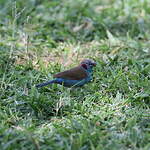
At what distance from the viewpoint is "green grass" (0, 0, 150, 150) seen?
13.3ft

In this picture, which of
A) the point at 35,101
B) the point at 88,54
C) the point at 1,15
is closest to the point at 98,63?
the point at 88,54

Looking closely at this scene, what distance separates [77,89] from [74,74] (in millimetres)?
320

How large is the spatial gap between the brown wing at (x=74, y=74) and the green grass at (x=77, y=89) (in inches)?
7.1

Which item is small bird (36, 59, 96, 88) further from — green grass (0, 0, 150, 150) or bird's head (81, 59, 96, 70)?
green grass (0, 0, 150, 150)

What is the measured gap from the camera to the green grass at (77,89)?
4066 mm

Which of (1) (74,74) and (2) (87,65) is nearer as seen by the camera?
(1) (74,74)

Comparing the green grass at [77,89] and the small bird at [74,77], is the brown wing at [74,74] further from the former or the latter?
the green grass at [77,89]

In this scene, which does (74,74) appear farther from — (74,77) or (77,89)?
(77,89)

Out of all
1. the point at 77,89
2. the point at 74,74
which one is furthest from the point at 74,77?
the point at 77,89

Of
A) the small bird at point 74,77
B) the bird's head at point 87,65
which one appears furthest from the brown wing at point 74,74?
the bird's head at point 87,65

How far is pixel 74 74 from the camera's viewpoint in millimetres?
5215

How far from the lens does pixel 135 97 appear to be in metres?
4.93

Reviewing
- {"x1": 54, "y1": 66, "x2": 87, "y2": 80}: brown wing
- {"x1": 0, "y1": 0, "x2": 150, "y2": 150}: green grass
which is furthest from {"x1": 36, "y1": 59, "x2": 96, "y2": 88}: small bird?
{"x1": 0, "y1": 0, "x2": 150, "y2": 150}: green grass

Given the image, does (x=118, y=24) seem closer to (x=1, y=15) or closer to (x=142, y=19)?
(x=142, y=19)
